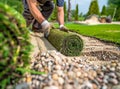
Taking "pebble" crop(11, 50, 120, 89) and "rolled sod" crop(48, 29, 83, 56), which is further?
"rolled sod" crop(48, 29, 83, 56)

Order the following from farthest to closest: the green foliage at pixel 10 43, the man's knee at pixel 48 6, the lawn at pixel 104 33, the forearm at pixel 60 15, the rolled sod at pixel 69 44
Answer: the lawn at pixel 104 33
the man's knee at pixel 48 6
the forearm at pixel 60 15
the rolled sod at pixel 69 44
the green foliage at pixel 10 43

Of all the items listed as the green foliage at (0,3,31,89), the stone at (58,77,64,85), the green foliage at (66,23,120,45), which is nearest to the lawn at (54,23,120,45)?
the green foliage at (66,23,120,45)

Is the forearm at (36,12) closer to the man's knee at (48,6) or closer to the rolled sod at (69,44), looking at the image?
the rolled sod at (69,44)

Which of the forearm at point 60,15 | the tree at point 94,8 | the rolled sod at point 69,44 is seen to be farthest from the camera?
the tree at point 94,8

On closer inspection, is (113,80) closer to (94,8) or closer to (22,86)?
(22,86)

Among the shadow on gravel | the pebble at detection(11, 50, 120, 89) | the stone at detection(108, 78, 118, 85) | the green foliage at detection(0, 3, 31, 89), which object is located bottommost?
the shadow on gravel

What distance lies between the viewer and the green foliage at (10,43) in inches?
116

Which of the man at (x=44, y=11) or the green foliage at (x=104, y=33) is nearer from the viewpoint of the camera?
the man at (x=44, y=11)

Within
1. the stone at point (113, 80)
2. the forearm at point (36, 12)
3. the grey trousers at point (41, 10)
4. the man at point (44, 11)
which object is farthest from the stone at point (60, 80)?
the grey trousers at point (41, 10)

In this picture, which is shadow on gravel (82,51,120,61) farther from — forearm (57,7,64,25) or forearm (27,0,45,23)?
forearm (27,0,45,23)

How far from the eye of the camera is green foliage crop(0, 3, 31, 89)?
294 centimetres

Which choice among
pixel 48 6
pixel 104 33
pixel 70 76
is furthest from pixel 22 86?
pixel 104 33

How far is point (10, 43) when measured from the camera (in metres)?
2.97

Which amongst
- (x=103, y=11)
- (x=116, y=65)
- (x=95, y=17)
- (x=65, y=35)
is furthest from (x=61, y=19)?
(x=103, y=11)
